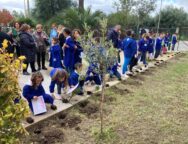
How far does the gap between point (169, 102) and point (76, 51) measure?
2.91m

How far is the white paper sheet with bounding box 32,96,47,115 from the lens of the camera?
6.31 metres

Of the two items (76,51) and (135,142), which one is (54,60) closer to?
(76,51)

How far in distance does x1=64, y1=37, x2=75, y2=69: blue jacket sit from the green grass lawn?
4.41ft

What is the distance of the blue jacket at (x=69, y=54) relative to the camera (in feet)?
29.3

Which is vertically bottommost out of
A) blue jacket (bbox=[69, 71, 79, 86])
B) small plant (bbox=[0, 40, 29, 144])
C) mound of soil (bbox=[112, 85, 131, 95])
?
mound of soil (bbox=[112, 85, 131, 95])

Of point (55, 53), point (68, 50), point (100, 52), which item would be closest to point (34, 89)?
point (100, 52)

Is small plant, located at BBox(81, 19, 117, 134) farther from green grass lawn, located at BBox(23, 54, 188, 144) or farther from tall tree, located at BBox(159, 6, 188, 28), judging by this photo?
tall tree, located at BBox(159, 6, 188, 28)

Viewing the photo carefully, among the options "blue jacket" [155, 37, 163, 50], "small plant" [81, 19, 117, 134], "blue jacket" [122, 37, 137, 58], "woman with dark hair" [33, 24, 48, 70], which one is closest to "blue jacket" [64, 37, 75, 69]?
"woman with dark hair" [33, 24, 48, 70]

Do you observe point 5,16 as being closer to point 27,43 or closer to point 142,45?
point 142,45

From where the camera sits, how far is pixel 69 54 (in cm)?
910

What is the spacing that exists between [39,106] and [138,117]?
2043mm

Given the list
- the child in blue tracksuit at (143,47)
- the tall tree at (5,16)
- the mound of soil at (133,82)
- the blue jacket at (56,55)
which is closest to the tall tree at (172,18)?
the tall tree at (5,16)

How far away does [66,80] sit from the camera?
24.6 ft

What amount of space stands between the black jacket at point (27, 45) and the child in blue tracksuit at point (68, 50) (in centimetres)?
141
